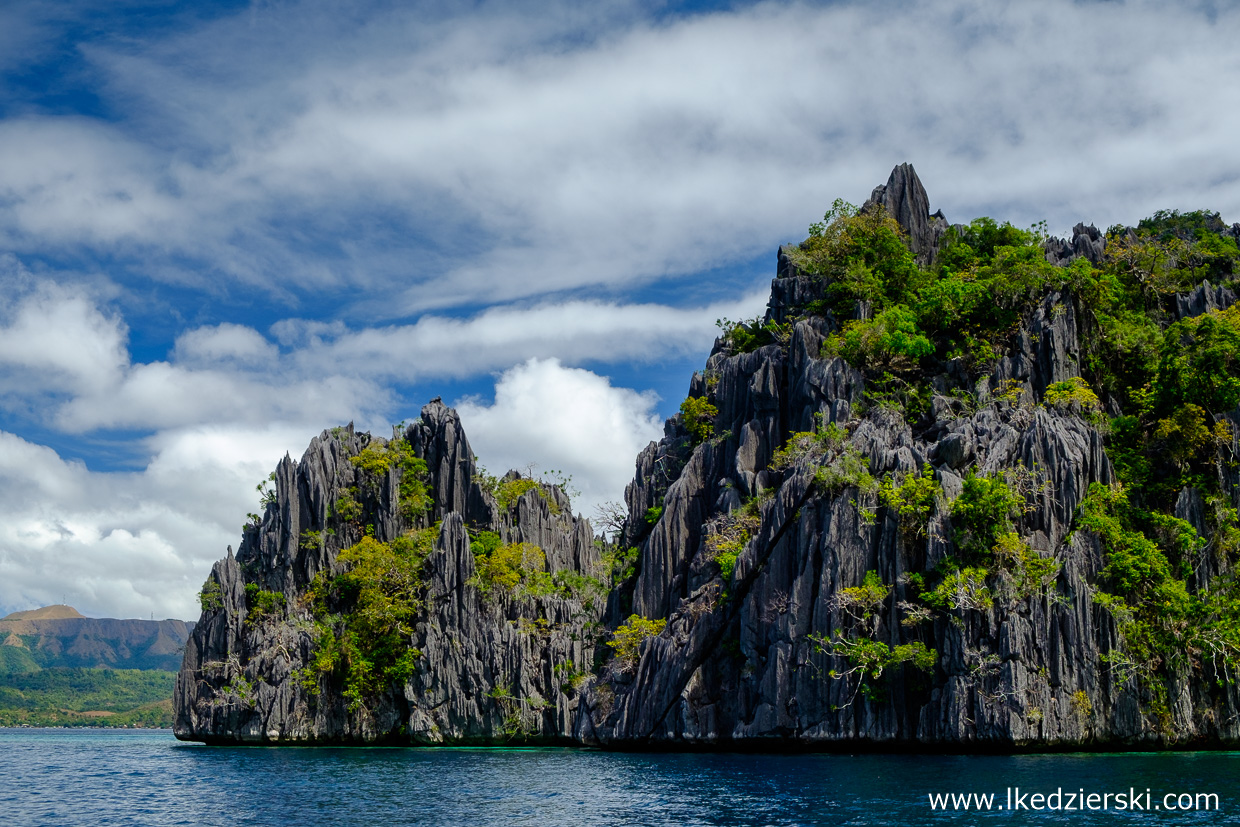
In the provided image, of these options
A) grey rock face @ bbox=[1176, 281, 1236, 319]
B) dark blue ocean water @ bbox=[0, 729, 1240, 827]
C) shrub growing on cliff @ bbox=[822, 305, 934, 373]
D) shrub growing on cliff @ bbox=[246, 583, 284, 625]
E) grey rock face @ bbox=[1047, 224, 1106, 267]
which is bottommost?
dark blue ocean water @ bbox=[0, 729, 1240, 827]

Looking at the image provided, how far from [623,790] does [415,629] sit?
46.8 metres

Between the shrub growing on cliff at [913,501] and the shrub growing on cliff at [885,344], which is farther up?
the shrub growing on cliff at [885,344]

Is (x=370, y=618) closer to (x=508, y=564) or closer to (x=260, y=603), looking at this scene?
(x=508, y=564)

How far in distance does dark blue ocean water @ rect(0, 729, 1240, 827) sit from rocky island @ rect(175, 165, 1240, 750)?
184 inches

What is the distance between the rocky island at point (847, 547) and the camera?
1962 inches

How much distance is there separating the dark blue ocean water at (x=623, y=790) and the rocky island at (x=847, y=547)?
4682 millimetres

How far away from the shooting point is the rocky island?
4984cm

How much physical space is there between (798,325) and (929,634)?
2678 centimetres

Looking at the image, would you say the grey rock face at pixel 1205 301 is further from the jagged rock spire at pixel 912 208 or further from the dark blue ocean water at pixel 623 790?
the dark blue ocean water at pixel 623 790

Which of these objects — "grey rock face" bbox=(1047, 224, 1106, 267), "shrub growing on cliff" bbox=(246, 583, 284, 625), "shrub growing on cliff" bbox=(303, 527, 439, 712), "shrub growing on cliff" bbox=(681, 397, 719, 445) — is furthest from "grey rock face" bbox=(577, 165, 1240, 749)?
"shrub growing on cliff" bbox=(246, 583, 284, 625)

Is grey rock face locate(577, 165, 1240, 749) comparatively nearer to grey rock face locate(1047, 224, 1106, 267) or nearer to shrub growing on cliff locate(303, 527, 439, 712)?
grey rock face locate(1047, 224, 1106, 267)

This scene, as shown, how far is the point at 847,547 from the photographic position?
5484 centimetres

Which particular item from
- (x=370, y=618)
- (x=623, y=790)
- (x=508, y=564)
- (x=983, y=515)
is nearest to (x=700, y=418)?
(x=508, y=564)

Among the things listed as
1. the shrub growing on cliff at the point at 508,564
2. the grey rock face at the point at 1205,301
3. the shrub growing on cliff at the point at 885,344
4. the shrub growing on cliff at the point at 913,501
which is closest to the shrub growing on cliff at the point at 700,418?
the shrub growing on cliff at the point at 885,344
